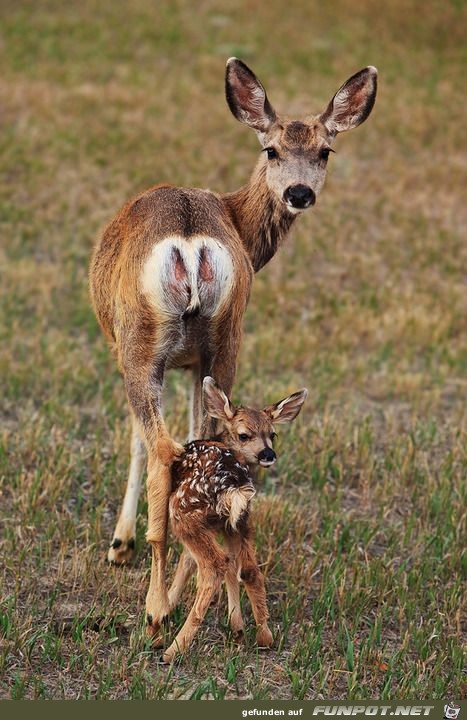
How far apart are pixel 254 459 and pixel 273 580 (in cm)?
127

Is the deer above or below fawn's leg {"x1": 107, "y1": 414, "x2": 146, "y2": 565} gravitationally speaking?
above

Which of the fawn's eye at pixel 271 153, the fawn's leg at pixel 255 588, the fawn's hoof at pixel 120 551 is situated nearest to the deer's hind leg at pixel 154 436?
the fawn's leg at pixel 255 588

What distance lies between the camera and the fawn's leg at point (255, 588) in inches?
242

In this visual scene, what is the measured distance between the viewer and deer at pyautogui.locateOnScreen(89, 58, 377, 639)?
6.10m

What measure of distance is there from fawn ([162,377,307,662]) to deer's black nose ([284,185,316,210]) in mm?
1100

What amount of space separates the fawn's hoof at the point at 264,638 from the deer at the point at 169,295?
1.71 ft

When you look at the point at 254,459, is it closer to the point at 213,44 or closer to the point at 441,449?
the point at 441,449

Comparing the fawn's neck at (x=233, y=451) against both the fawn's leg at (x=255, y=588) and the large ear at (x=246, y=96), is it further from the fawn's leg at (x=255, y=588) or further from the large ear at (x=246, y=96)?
the large ear at (x=246, y=96)

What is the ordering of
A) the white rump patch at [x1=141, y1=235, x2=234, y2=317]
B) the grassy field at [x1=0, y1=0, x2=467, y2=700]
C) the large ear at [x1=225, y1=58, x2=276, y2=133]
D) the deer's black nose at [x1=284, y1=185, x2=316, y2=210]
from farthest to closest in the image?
the large ear at [x1=225, y1=58, x2=276, y2=133] < the deer's black nose at [x1=284, y1=185, x2=316, y2=210] < the grassy field at [x1=0, y1=0, x2=467, y2=700] < the white rump patch at [x1=141, y1=235, x2=234, y2=317]

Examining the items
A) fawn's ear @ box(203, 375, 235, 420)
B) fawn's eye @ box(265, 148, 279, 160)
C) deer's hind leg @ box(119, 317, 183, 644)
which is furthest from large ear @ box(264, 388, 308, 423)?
fawn's eye @ box(265, 148, 279, 160)

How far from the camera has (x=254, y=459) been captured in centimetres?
623

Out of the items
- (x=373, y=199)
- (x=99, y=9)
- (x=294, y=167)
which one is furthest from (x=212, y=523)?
(x=99, y=9)

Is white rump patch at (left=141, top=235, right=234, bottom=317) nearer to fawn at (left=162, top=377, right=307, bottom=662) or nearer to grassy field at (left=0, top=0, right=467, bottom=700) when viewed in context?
fawn at (left=162, top=377, right=307, bottom=662)

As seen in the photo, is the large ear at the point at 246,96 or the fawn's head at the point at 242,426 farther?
the large ear at the point at 246,96
